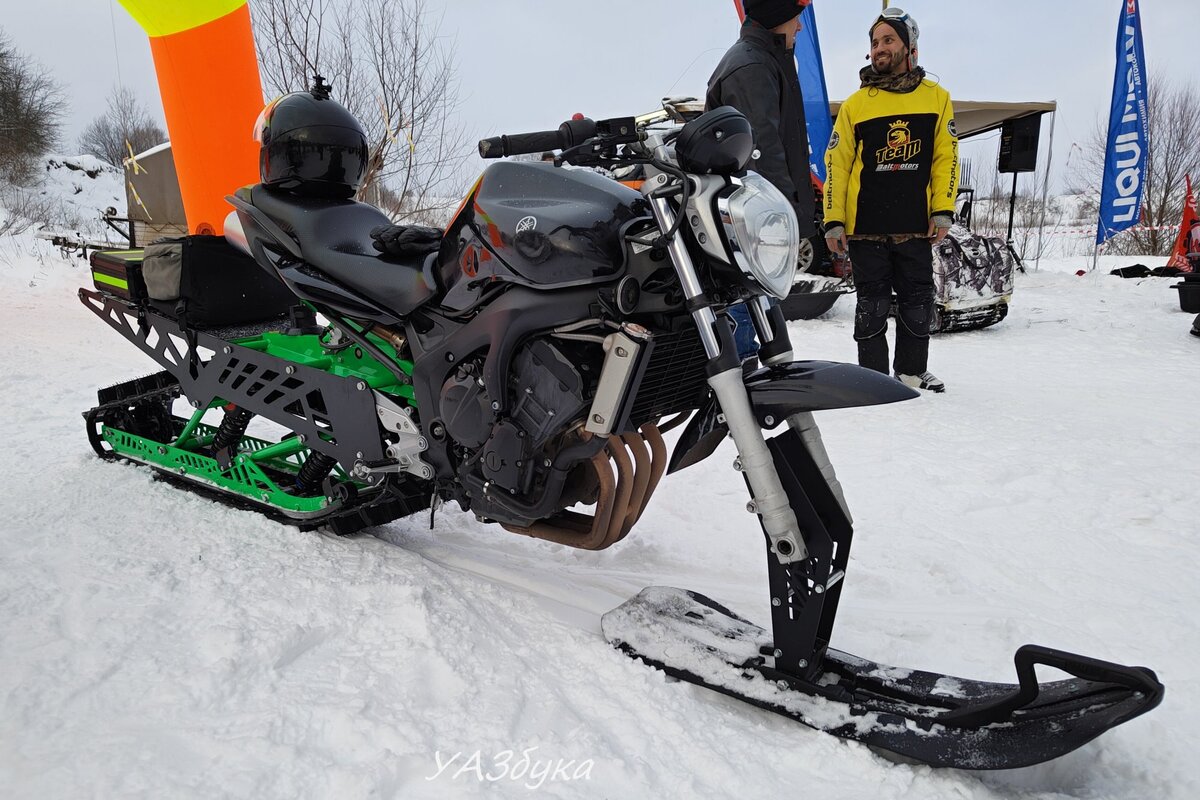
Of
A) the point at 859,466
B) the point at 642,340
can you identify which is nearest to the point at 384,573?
the point at 642,340

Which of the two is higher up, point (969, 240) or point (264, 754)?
point (969, 240)

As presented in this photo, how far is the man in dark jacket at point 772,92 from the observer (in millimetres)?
3422

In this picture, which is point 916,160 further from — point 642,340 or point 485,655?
point 485,655

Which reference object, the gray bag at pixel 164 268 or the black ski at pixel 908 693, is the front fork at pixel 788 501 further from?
the gray bag at pixel 164 268

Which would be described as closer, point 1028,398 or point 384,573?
point 384,573

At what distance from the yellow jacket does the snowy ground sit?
53.3 inches

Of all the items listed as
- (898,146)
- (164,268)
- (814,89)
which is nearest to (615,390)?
(164,268)

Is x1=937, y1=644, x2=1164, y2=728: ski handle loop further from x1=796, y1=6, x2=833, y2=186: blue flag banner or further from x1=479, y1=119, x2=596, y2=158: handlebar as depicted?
x1=796, y1=6, x2=833, y2=186: blue flag banner

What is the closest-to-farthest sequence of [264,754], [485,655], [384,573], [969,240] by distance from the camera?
[264,754] < [485,655] < [384,573] < [969,240]

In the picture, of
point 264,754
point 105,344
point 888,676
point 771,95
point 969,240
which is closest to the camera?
point 264,754

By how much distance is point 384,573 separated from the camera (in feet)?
7.88

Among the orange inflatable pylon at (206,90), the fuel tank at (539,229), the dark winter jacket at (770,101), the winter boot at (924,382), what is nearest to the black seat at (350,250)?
the fuel tank at (539,229)

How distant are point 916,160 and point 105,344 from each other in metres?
5.91

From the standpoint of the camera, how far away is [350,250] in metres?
2.52
